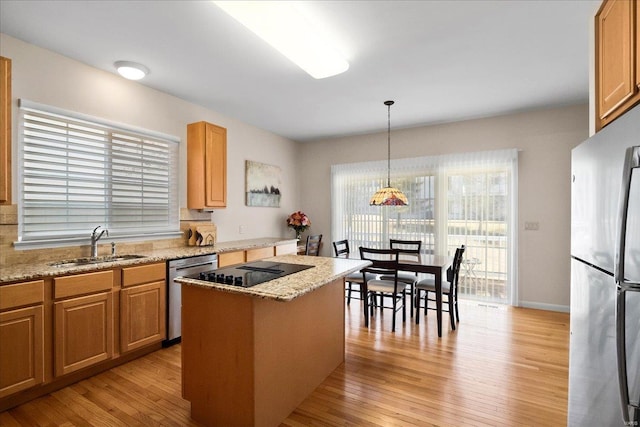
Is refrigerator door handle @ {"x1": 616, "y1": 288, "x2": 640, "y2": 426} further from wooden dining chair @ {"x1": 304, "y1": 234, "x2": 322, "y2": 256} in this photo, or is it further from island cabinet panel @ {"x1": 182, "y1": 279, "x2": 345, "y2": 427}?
wooden dining chair @ {"x1": 304, "y1": 234, "x2": 322, "y2": 256}

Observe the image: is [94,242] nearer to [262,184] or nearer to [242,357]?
[242,357]

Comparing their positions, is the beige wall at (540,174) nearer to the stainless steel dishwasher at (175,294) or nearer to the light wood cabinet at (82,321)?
the stainless steel dishwasher at (175,294)

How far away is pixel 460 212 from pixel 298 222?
2.63 m

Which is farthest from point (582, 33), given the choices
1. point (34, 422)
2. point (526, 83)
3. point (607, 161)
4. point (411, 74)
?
point (34, 422)

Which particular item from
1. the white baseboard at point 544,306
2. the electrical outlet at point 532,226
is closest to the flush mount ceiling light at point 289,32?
the electrical outlet at point 532,226

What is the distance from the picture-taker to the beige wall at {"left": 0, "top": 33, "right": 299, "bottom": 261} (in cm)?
249

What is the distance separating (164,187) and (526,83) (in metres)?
4.25

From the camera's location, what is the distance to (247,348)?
171cm

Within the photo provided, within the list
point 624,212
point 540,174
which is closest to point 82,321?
point 624,212

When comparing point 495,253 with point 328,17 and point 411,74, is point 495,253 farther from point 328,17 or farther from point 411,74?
point 328,17

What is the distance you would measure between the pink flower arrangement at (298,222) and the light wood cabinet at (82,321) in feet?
10.4

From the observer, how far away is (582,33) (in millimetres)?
2348

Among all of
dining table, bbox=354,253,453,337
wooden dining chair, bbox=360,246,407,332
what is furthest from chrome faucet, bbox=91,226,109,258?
dining table, bbox=354,253,453,337

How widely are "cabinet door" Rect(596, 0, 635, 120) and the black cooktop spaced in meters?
2.02
